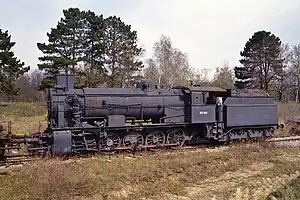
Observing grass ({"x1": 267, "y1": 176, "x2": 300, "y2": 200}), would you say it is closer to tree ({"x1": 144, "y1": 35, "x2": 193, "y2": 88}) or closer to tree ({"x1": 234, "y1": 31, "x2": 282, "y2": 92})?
tree ({"x1": 144, "y1": 35, "x2": 193, "y2": 88})

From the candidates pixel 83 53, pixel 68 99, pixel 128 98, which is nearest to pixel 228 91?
pixel 128 98

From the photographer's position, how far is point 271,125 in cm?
2194

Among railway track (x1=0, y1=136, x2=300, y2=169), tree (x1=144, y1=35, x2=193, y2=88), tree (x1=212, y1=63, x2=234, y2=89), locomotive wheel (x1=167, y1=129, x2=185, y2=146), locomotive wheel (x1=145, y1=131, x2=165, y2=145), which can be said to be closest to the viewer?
railway track (x1=0, y1=136, x2=300, y2=169)

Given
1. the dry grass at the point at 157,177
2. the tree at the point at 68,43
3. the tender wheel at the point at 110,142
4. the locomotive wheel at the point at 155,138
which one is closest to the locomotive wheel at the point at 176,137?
the locomotive wheel at the point at 155,138

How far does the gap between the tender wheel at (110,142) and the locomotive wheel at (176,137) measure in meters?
2.81

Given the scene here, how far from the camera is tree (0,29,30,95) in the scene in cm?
3975

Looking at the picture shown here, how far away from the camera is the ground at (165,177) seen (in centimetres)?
1185

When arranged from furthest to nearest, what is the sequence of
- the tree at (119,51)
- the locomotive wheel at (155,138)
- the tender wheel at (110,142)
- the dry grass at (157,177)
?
the tree at (119,51) < the locomotive wheel at (155,138) < the tender wheel at (110,142) < the dry grass at (157,177)

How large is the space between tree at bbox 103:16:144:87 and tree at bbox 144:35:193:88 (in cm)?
545

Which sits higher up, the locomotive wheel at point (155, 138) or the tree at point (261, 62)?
the tree at point (261, 62)

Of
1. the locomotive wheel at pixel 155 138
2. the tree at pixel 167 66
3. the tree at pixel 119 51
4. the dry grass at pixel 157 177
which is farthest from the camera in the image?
the tree at pixel 167 66

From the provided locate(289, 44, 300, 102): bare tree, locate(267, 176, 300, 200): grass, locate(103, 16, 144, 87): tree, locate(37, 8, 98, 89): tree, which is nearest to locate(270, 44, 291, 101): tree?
locate(289, 44, 300, 102): bare tree

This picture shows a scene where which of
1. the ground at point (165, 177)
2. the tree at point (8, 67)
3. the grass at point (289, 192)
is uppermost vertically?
the tree at point (8, 67)

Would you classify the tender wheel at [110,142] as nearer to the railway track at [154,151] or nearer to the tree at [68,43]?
the railway track at [154,151]
